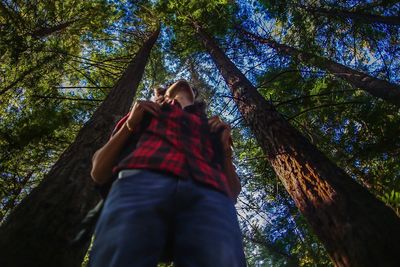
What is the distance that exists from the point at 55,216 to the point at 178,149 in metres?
1.64

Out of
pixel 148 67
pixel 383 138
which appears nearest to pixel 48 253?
pixel 383 138

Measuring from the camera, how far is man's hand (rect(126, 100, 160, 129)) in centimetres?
206

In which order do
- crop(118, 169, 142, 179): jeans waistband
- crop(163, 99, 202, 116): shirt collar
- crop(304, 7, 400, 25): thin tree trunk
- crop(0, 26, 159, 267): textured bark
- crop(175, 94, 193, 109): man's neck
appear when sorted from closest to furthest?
crop(118, 169, 142, 179): jeans waistband
crop(0, 26, 159, 267): textured bark
crop(163, 99, 202, 116): shirt collar
crop(175, 94, 193, 109): man's neck
crop(304, 7, 400, 25): thin tree trunk

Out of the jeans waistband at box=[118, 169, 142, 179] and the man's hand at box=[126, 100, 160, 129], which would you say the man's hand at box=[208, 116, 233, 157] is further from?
the jeans waistband at box=[118, 169, 142, 179]

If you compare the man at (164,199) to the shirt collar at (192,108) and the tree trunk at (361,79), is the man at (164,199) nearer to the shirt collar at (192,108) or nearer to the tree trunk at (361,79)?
the shirt collar at (192,108)

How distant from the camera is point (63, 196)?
10.2ft

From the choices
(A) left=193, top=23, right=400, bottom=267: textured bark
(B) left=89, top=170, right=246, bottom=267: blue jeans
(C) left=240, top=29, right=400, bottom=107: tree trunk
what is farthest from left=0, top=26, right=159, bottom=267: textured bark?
(C) left=240, top=29, right=400, bottom=107: tree trunk

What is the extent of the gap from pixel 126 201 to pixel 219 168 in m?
0.71

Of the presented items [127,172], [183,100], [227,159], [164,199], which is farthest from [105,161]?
[183,100]

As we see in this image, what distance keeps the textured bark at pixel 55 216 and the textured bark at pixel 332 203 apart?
2006 mm

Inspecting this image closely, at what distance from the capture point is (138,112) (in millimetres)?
2090

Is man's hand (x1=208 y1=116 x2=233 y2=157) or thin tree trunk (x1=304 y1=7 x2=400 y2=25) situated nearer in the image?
man's hand (x1=208 y1=116 x2=233 y2=157)

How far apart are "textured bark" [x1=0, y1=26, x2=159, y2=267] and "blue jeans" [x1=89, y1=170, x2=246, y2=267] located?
39.0 inches

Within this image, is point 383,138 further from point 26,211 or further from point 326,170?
point 26,211
